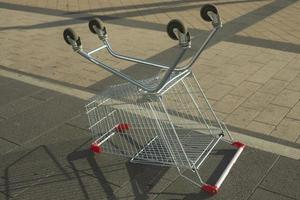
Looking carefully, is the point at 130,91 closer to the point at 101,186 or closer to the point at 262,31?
the point at 101,186

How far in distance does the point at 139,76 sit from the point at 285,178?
3.06m

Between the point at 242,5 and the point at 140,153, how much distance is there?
23.3ft

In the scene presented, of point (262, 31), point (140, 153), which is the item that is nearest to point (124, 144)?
point (140, 153)

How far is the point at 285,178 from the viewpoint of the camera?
381 centimetres

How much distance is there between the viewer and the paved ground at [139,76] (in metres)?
3.86

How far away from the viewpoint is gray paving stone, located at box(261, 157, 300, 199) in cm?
365

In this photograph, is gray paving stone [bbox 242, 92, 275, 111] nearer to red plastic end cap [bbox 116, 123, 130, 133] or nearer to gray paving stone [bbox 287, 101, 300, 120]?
gray paving stone [bbox 287, 101, 300, 120]

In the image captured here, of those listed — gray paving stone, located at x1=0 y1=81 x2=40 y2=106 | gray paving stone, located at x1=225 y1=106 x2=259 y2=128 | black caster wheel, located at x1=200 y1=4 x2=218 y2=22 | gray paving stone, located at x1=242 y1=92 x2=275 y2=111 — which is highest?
black caster wheel, located at x1=200 y1=4 x2=218 y2=22

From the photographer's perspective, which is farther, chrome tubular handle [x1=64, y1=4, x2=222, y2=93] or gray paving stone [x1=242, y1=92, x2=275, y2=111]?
gray paving stone [x1=242, y1=92, x2=275, y2=111]

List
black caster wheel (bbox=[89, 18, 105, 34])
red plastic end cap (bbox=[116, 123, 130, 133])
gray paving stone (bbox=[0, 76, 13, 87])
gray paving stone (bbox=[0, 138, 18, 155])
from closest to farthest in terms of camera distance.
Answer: black caster wheel (bbox=[89, 18, 105, 34]) < gray paving stone (bbox=[0, 138, 18, 155]) < red plastic end cap (bbox=[116, 123, 130, 133]) < gray paving stone (bbox=[0, 76, 13, 87])

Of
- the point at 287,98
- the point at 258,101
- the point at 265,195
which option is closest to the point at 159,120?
the point at 265,195

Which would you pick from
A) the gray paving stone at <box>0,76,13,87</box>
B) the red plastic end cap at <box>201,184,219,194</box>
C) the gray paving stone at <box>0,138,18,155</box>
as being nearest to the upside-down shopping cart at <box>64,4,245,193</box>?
the red plastic end cap at <box>201,184,219,194</box>

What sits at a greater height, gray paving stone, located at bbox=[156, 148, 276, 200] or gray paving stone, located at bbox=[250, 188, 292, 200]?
gray paving stone, located at bbox=[156, 148, 276, 200]

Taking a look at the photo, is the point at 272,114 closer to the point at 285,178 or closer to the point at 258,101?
the point at 258,101
